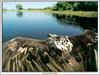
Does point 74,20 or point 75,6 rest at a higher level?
point 75,6

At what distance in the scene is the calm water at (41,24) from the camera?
1673 mm

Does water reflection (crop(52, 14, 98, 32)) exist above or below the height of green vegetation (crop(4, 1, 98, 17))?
below

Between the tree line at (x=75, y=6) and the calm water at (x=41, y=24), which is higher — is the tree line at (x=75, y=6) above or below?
above

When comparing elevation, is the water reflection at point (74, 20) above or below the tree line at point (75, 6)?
below

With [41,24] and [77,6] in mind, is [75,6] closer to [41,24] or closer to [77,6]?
[77,6]

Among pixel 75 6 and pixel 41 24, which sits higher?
pixel 75 6

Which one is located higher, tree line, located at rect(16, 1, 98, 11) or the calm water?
tree line, located at rect(16, 1, 98, 11)

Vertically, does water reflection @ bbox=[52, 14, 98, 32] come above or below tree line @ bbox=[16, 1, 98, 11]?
below

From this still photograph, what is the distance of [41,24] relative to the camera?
5.58 feet

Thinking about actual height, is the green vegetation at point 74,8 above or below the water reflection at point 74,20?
above

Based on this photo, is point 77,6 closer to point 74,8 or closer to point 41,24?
point 74,8

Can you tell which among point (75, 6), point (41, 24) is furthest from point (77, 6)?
point (41, 24)

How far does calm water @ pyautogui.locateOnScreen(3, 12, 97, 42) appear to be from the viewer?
1.67 meters

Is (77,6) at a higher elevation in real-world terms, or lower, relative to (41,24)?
higher
